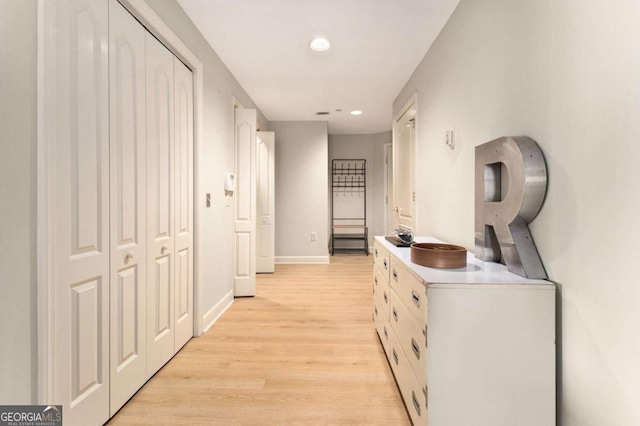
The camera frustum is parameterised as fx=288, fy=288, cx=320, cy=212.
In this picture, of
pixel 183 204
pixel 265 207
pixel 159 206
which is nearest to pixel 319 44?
pixel 183 204

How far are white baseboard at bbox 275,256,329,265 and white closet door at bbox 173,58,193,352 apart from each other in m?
2.95

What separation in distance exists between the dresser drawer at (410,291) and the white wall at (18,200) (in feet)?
4.93

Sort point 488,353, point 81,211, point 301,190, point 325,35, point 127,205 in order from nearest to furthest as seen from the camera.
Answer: point 488,353, point 81,211, point 127,205, point 325,35, point 301,190

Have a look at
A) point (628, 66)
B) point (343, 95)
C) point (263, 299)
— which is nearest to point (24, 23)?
point (628, 66)

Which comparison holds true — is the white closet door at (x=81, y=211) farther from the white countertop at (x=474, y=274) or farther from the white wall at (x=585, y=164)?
the white wall at (x=585, y=164)

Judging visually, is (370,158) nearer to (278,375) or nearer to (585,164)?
(278,375)

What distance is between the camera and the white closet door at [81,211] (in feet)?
3.80

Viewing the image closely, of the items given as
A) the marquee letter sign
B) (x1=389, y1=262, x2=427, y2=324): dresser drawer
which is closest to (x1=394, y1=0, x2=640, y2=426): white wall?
the marquee letter sign

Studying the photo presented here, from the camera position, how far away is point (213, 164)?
2.72 m

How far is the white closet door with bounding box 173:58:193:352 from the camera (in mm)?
2109

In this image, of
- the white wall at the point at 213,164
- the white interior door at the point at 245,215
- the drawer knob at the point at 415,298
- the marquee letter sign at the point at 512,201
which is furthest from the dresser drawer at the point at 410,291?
the white interior door at the point at 245,215

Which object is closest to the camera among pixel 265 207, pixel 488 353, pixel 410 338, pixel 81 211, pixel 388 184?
pixel 488 353

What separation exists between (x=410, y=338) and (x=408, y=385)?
0.25 metres

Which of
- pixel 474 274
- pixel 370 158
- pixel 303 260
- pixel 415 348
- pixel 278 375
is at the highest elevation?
pixel 370 158
